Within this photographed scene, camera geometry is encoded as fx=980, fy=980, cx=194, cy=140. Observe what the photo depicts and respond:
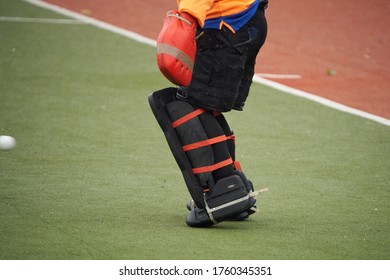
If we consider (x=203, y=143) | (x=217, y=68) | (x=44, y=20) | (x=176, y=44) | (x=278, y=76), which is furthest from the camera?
(x=44, y=20)

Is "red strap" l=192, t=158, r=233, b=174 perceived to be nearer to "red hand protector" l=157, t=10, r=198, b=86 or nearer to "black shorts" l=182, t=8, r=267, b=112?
"black shorts" l=182, t=8, r=267, b=112

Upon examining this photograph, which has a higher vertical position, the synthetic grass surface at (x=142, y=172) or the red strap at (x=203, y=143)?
the red strap at (x=203, y=143)

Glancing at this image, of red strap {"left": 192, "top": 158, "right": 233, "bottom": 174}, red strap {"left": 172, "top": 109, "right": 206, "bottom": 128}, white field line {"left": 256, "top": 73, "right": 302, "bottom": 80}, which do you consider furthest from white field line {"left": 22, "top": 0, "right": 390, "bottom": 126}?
red strap {"left": 172, "top": 109, "right": 206, "bottom": 128}

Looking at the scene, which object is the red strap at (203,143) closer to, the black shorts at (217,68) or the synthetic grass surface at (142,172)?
the black shorts at (217,68)

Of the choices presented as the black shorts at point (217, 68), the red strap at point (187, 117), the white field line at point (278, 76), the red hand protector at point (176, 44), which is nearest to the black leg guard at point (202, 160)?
the red strap at point (187, 117)

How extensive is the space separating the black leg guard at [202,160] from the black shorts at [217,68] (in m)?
0.11

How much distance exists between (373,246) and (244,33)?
4.90 feet

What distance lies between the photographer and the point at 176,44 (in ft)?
18.7

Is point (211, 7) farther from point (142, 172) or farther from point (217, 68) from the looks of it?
point (142, 172)

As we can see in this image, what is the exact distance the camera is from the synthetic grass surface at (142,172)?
563 centimetres

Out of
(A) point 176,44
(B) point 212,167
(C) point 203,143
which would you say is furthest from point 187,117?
(A) point 176,44

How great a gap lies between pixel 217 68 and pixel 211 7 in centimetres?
37

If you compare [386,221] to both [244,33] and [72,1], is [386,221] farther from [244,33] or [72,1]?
[72,1]

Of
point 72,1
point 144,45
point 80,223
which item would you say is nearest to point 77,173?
point 80,223
